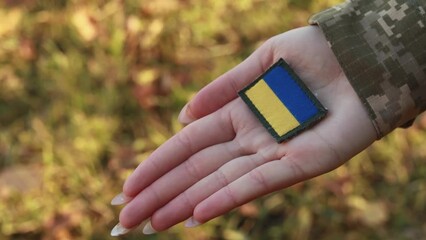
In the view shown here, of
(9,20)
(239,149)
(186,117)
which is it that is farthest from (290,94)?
(9,20)

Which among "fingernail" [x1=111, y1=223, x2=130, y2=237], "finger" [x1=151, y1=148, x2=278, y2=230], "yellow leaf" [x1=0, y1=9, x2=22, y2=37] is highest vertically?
"yellow leaf" [x1=0, y1=9, x2=22, y2=37]

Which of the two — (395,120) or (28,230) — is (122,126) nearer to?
(28,230)

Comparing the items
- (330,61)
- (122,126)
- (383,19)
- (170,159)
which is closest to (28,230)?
(122,126)

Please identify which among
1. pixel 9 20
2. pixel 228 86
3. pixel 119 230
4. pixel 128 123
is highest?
pixel 9 20

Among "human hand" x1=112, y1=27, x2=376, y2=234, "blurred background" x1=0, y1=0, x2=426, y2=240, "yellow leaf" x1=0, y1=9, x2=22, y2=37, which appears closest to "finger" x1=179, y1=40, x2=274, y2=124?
"human hand" x1=112, y1=27, x2=376, y2=234

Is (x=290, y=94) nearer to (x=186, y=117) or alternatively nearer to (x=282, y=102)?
(x=282, y=102)

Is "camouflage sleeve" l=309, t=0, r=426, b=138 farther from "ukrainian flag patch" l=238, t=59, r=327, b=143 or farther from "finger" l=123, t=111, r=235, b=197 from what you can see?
"finger" l=123, t=111, r=235, b=197
